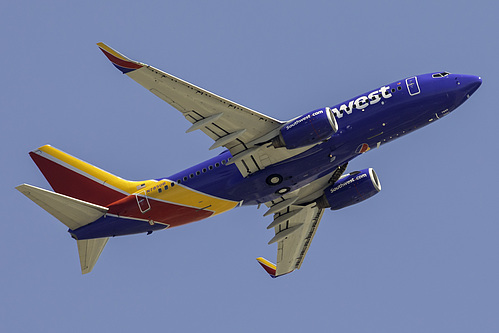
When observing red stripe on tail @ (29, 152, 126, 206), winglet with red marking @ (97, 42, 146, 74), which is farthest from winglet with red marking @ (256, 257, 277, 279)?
winglet with red marking @ (97, 42, 146, 74)

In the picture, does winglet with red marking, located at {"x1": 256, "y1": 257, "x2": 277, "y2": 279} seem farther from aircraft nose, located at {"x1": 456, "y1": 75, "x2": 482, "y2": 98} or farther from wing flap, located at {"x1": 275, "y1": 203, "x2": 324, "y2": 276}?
aircraft nose, located at {"x1": 456, "y1": 75, "x2": 482, "y2": 98}

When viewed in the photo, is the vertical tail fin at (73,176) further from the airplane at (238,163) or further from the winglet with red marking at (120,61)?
the winglet with red marking at (120,61)

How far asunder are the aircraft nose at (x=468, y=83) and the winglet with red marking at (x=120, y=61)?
21.8m

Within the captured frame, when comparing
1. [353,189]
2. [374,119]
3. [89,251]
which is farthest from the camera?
[353,189]

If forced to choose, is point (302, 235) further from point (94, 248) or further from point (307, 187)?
point (94, 248)

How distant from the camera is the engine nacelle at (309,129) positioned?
4859 centimetres

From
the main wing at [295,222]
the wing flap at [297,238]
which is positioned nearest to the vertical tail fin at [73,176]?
the main wing at [295,222]

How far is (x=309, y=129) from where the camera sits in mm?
48812

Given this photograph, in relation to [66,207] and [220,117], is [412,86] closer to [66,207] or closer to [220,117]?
[220,117]

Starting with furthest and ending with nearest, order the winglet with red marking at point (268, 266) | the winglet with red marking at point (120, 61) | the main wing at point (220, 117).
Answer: the winglet with red marking at point (268, 266)
the main wing at point (220, 117)
the winglet with red marking at point (120, 61)

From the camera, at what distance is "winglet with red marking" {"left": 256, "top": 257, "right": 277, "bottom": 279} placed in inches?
2562

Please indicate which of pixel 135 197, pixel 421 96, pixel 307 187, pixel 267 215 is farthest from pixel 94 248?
pixel 421 96

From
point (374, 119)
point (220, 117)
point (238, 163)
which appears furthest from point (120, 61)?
point (374, 119)

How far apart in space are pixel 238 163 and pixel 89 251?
13.7 metres
